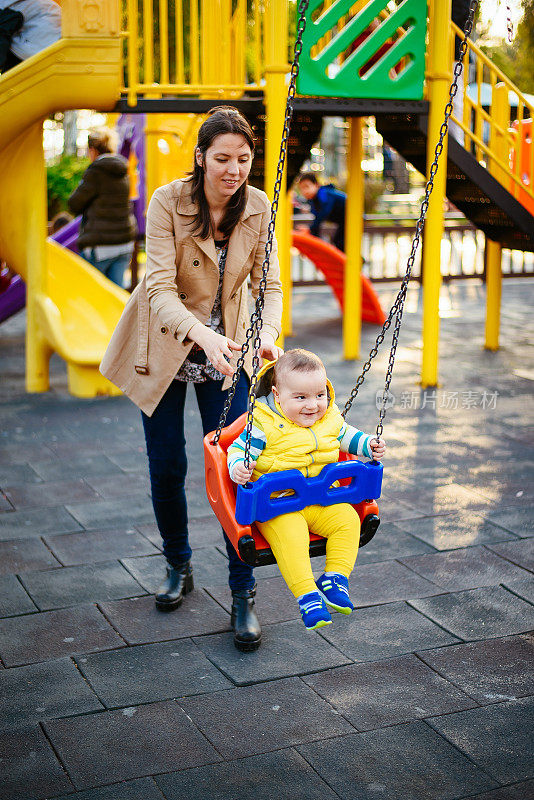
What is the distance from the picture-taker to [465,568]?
445cm

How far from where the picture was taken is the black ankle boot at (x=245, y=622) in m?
3.63

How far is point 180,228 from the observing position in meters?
3.45

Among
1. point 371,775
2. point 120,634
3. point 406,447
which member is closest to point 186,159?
point 406,447

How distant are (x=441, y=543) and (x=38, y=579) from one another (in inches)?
78.1

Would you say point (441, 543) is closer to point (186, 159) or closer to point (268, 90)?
point (268, 90)

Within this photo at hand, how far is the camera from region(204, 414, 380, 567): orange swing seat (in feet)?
10.2

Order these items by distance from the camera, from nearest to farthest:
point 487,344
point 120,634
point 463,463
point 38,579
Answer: point 120,634 → point 38,579 → point 463,463 → point 487,344

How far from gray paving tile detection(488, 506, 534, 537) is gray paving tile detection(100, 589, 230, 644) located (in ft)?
5.84

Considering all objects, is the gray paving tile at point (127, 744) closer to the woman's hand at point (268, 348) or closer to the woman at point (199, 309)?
the woman at point (199, 309)

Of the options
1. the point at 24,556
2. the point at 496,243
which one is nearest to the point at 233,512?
the point at 24,556

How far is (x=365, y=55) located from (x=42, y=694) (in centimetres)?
592

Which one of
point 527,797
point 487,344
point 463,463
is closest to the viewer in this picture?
point 527,797

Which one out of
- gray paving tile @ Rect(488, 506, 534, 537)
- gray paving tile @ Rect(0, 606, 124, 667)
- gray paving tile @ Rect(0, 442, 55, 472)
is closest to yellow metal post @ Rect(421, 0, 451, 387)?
gray paving tile @ Rect(488, 506, 534, 537)

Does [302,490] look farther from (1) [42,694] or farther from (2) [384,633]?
(1) [42,694]
